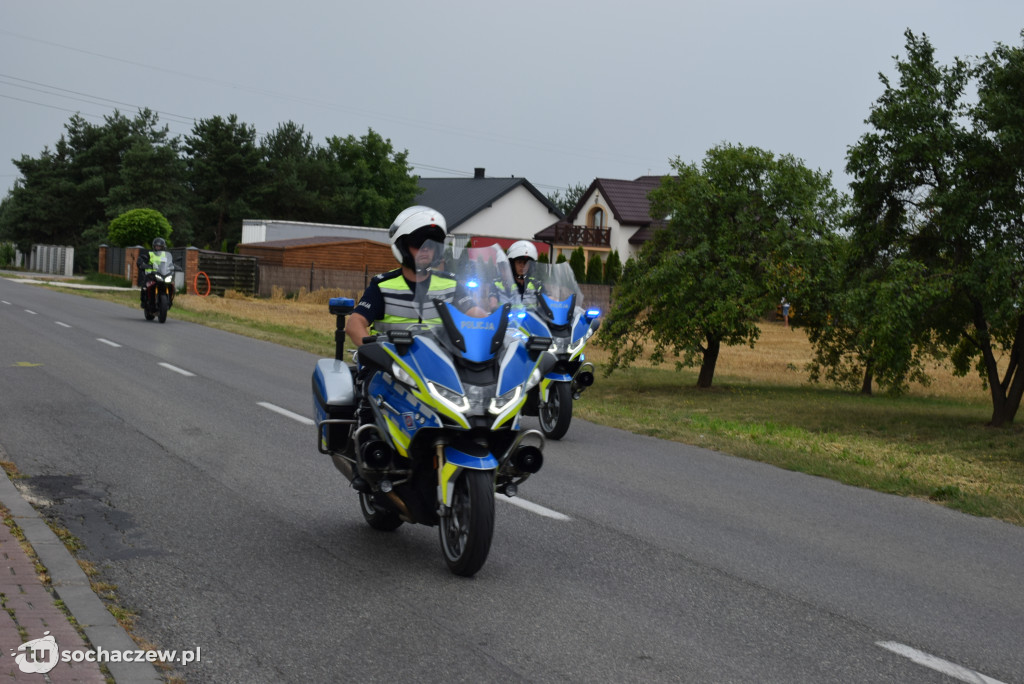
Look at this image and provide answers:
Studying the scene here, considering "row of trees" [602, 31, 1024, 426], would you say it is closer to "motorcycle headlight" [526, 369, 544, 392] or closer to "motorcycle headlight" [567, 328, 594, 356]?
"motorcycle headlight" [567, 328, 594, 356]

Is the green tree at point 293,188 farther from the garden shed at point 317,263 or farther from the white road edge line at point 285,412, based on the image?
the white road edge line at point 285,412

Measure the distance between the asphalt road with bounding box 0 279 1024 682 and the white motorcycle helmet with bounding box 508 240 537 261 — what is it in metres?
2.27

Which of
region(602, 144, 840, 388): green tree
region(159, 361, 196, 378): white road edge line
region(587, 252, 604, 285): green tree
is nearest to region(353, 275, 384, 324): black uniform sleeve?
region(159, 361, 196, 378): white road edge line

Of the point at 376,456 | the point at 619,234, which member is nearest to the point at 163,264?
the point at 376,456

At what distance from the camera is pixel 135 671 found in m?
4.38

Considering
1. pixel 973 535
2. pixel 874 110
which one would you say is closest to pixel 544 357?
pixel 973 535

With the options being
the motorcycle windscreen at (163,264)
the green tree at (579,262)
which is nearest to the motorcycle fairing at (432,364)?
the motorcycle windscreen at (163,264)

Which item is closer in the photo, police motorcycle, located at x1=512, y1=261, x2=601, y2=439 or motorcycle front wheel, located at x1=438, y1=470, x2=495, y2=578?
motorcycle front wheel, located at x1=438, y1=470, x2=495, y2=578

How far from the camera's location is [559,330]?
11875 mm

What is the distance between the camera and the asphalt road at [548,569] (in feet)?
15.9

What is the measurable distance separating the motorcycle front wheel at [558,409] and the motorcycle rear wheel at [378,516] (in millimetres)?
4842

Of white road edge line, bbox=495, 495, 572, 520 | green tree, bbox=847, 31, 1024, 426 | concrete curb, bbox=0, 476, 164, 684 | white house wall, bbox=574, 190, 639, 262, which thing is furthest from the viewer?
white house wall, bbox=574, 190, 639, 262

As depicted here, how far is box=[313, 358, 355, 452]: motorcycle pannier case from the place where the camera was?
6578mm

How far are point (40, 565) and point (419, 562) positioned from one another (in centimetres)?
197
